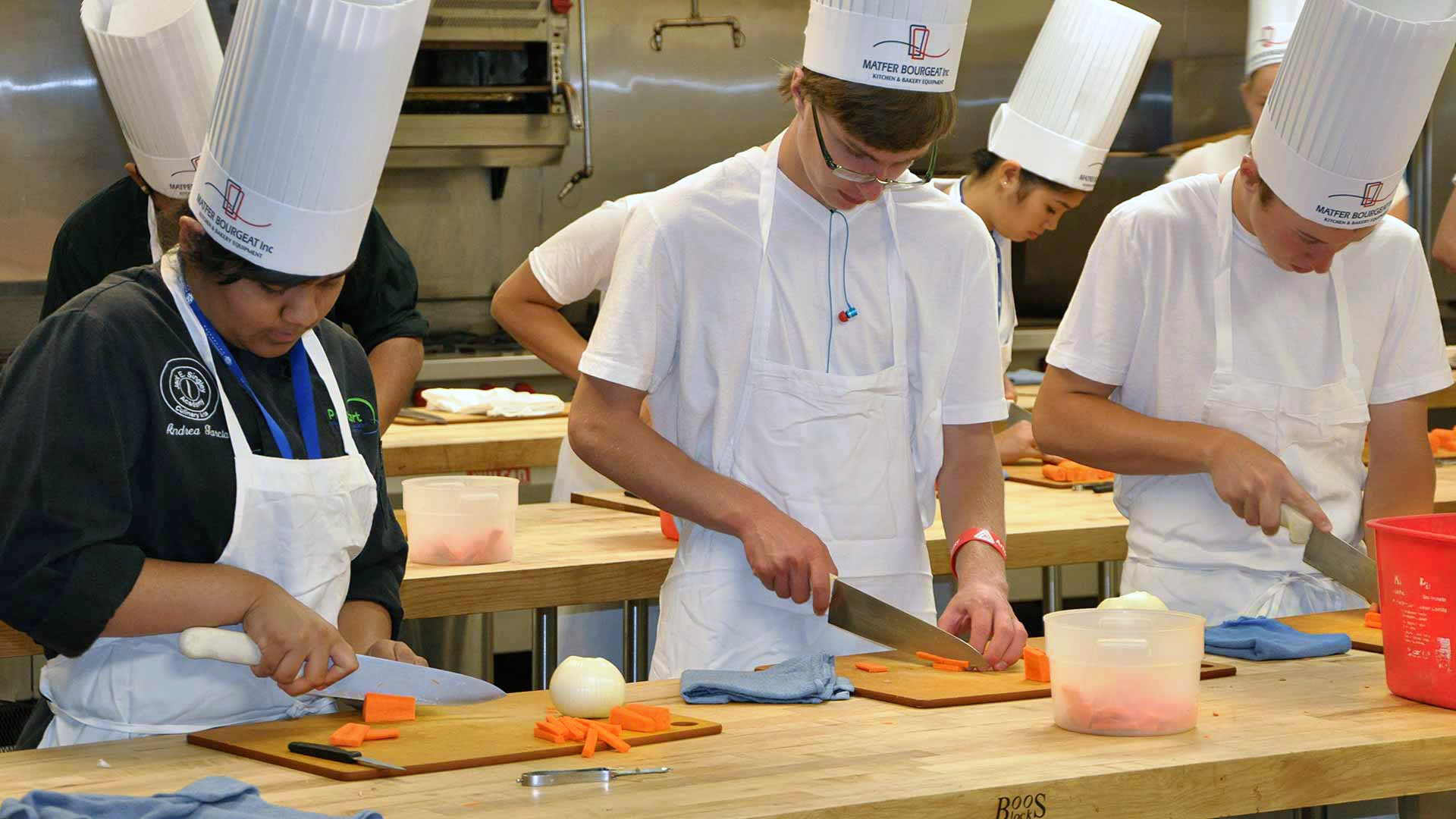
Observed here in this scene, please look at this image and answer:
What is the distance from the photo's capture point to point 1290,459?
2.65 m

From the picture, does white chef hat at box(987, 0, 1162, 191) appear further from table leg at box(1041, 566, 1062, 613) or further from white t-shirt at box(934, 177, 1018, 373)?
table leg at box(1041, 566, 1062, 613)

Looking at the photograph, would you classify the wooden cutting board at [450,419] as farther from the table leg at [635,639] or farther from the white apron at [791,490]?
the white apron at [791,490]

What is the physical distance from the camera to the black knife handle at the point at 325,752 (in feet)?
5.58

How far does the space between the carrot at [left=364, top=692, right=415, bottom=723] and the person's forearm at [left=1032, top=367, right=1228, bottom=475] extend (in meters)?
1.22

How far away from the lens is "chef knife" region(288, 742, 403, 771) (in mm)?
1679

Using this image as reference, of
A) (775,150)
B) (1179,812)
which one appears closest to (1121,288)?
(775,150)

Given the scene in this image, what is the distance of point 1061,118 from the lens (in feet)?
13.5

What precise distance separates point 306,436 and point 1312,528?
1412mm

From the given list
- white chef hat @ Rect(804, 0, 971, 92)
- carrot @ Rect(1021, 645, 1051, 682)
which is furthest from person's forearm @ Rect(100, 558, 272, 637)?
white chef hat @ Rect(804, 0, 971, 92)

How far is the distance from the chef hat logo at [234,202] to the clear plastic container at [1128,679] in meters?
1.01

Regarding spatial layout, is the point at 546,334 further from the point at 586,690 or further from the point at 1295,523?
the point at 586,690

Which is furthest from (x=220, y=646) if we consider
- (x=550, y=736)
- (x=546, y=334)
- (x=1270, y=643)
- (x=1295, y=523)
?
(x=546, y=334)

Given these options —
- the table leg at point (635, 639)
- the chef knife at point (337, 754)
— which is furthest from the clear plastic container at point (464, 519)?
the chef knife at point (337, 754)

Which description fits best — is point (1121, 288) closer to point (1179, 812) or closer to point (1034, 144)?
point (1179, 812)
